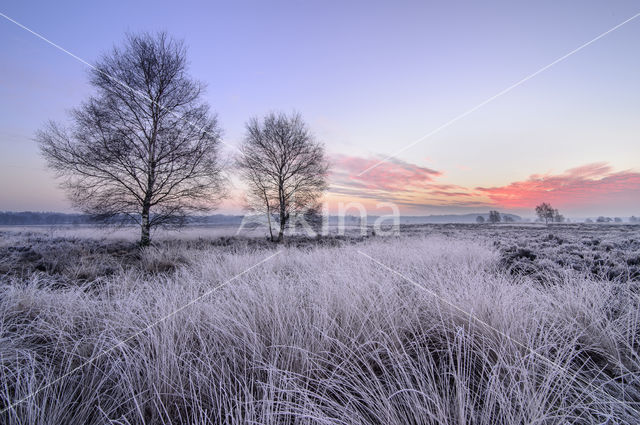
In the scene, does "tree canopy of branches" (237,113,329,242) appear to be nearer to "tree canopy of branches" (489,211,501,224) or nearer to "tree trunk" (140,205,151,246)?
"tree trunk" (140,205,151,246)

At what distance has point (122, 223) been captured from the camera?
1009 cm

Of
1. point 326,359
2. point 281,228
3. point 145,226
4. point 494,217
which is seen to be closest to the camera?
point 326,359

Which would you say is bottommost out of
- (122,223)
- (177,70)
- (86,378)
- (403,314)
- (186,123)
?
(86,378)

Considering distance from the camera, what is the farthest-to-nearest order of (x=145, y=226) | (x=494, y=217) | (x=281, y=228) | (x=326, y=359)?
(x=494, y=217) < (x=281, y=228) < (x=145, y=226) < (x=326, y=359)

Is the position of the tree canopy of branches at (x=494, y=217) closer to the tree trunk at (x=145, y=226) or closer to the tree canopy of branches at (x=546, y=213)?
the tree canopy of branches at (x=546, y=213)

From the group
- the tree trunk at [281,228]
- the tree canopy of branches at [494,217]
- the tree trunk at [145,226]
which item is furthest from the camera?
the tree canopy of branches at [494,217]

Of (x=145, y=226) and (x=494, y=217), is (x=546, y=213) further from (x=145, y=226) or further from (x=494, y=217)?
(x=145, y=226)

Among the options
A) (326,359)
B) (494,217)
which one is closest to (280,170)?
(326,359)

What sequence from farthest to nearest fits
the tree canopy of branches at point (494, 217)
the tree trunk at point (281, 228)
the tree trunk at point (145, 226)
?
1. the tree canopy of branches at point (494, 217)
2. the tree trunk at point (281, 228)
3. the tree trunk at point (145, 226)

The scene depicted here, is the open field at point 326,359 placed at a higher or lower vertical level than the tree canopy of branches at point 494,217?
lower

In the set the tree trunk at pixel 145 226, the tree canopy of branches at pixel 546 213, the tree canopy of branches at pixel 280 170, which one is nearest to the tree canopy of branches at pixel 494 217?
the tree canopy of branches at pixel 546 213

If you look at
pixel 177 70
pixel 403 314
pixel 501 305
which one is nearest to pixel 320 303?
pixel 403 314

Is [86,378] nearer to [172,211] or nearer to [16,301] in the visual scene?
[16,301]

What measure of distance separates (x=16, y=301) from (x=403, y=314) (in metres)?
5.48
